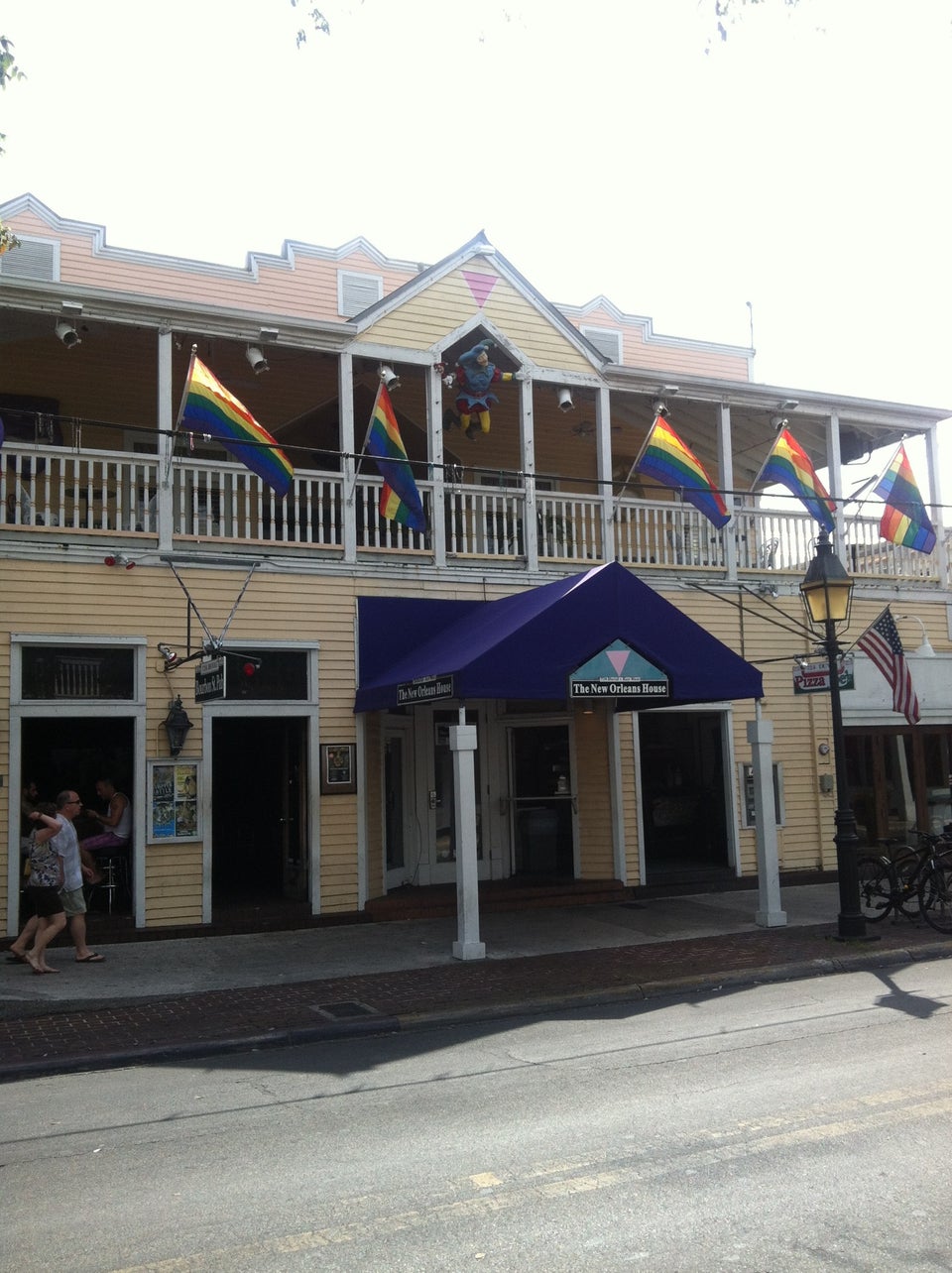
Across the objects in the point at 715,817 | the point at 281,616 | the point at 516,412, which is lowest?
the point at 715,817

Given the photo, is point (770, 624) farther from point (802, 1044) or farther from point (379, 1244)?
point (379, 1244)

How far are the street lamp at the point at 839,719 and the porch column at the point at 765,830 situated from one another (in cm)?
97

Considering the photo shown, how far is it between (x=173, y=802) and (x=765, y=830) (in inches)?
274

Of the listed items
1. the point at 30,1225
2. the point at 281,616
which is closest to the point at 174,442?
the point at 281,616

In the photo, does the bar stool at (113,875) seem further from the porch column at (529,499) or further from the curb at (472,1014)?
the porch column at (529,499)

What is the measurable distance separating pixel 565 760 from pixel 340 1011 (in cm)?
703

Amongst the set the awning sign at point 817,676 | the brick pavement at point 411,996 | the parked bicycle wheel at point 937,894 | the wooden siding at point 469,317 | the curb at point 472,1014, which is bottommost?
the curb at point 472,1014

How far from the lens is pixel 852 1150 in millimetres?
5523

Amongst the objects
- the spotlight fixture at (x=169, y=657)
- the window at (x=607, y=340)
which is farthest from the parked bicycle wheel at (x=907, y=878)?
the window at (x=607, y=340)

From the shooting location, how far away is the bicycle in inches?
510

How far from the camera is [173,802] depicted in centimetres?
1279

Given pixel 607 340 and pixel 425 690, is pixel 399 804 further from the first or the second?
pixel 607 340

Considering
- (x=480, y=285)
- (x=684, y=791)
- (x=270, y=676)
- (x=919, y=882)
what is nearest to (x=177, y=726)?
(x=270, y=676)

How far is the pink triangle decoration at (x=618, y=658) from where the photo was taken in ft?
38.7
